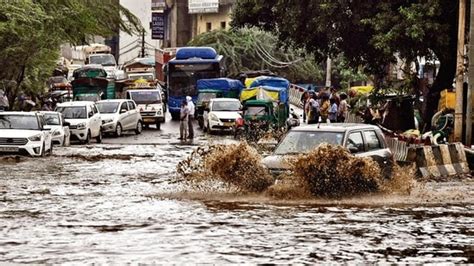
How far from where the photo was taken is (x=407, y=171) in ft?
69.1

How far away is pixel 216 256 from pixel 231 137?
1243 inches

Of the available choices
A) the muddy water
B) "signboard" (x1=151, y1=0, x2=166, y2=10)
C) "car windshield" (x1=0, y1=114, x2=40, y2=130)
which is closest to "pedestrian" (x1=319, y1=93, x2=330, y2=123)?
"car windshield" (x1=0, y1=114, x2=40, y2=130)

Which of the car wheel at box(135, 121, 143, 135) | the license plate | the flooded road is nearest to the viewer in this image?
the flooded road

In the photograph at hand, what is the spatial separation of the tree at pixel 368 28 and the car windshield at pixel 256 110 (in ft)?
15.5

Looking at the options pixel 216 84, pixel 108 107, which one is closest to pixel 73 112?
pixel 108 107

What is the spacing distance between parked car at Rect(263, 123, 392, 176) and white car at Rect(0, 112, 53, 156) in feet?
39.4

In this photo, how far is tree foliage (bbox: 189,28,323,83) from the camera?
86.6 m

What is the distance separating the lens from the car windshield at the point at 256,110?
4453cm

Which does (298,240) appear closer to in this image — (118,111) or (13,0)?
(13,0)

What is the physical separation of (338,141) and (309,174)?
1.25 metres

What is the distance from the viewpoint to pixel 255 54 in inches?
3462

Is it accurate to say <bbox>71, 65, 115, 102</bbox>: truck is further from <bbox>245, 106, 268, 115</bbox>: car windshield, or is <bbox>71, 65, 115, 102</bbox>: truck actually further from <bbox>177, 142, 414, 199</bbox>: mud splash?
<bbox>177, 142, 414, 199</bbox>: mud splash

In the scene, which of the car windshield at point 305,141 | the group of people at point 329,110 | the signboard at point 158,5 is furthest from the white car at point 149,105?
the signboard at point 158,5

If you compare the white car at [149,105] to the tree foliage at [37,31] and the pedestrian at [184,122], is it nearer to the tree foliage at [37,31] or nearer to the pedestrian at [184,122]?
the tree foliage at [37,31]
